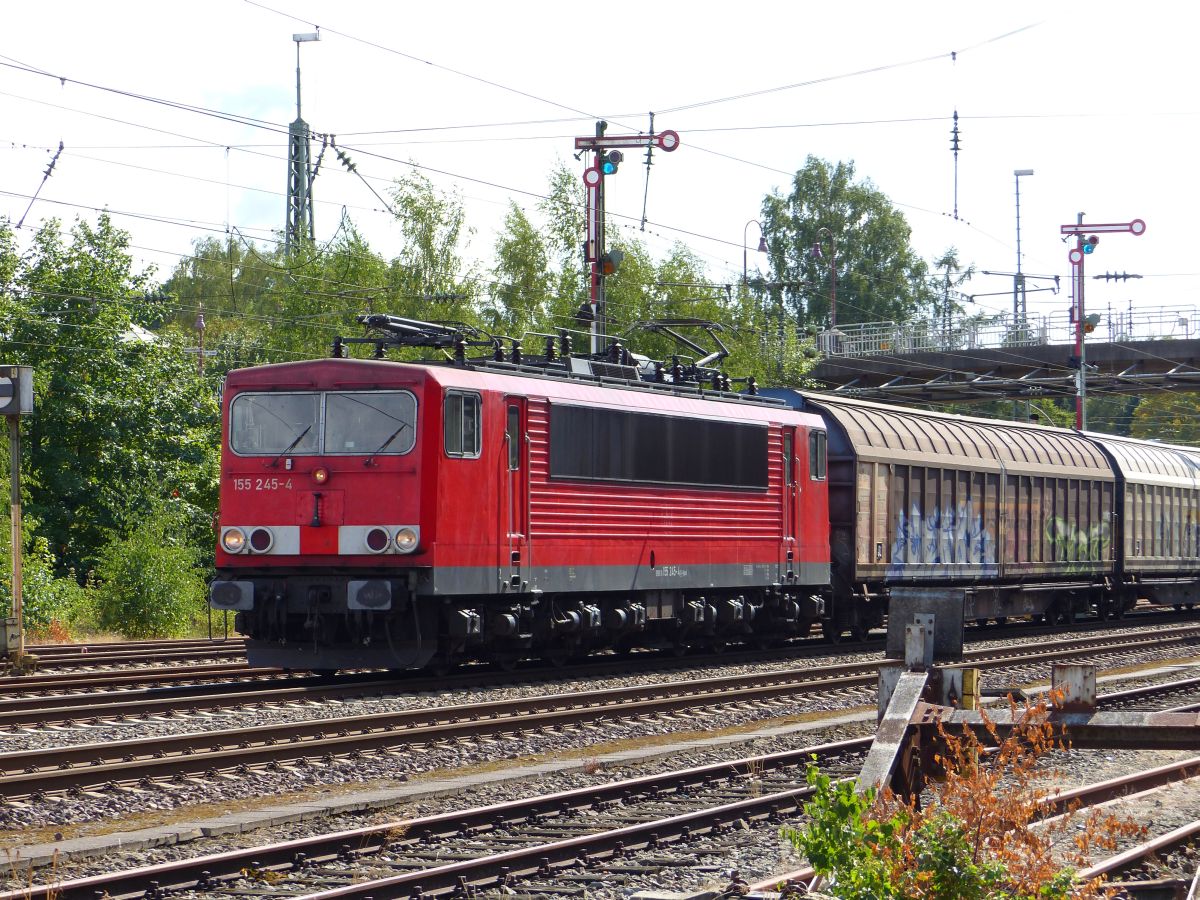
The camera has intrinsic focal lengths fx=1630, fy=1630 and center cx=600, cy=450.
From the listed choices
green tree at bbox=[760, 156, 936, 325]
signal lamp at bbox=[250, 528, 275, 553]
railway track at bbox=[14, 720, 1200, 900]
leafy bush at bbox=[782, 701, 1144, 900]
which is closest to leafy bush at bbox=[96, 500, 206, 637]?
signal lamp at bbox=[250, 528, 275, 553]

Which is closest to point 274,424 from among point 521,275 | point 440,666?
point 440,666

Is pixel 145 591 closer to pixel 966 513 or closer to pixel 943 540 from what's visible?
pixel 943 540

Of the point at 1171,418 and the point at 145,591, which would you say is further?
the point at 1171,418

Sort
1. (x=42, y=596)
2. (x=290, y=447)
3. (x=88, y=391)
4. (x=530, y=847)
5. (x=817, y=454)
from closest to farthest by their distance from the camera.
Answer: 1. (x=530, y=847)
2. (x=290, y=447)
3. (x=817, y=454)
4. (x=42, y=596)
5. (x=88, y=391)

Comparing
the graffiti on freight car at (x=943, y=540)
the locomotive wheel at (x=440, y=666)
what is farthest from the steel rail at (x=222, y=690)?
the graffiti on freight car at (x=943, y=540)

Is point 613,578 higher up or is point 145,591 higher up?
point 613,578

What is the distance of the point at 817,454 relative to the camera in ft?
76.8

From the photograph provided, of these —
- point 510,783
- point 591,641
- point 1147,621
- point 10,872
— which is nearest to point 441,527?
point 591,641

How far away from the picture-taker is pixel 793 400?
24922 millimetres

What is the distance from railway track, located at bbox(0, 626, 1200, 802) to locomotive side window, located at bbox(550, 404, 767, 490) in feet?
8.86

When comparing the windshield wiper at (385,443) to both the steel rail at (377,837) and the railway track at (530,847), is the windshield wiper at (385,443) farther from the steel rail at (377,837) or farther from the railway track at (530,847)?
the railway track at (530,847)

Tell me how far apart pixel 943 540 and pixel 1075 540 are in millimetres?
5305

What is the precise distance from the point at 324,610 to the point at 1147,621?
21.3 metres

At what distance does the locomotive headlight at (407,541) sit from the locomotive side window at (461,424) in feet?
2.99
